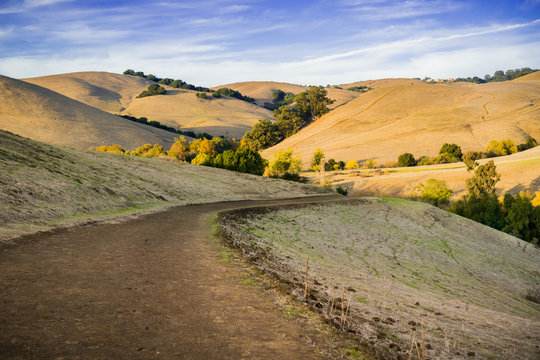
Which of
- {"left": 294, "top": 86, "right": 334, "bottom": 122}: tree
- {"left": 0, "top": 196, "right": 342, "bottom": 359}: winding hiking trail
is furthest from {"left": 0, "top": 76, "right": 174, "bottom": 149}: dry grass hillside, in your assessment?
{"left": 0, "top": 196, "right": 342, "bottom": 359}: winding hiking trail

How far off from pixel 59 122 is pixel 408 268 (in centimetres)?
12734

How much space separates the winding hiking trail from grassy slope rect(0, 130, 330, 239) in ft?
13.7

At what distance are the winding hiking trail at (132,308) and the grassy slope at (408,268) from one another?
6.40 ft

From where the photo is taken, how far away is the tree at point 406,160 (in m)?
105

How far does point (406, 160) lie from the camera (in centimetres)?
10562

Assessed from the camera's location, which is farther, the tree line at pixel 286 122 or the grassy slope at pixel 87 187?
the tree line at pixel 286 122

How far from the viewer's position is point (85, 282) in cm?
894

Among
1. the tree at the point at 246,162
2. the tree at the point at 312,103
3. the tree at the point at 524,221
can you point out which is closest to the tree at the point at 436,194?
the tree at the point at 524,221

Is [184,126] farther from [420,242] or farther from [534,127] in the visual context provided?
[420,242]

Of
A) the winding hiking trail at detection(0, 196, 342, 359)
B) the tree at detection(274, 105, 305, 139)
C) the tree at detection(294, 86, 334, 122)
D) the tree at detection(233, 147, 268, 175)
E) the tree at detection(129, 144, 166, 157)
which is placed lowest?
the winding hiking trail at detection(0, 196, 342, 359)

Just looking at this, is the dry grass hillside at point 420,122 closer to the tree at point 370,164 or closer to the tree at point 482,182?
the tree at point 370,164

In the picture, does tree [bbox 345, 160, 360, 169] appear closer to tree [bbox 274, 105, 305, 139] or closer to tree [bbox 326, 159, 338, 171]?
tree [bbox 326, 159, 338, 171]

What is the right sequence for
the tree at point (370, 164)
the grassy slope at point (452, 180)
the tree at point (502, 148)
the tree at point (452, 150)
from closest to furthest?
the grassy slope at point (452, 180)
the tree at point (370, 164)
the tree at point (502, 148)
the tree at point (452, 150)

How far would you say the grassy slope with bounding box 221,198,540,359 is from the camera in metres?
8.59
